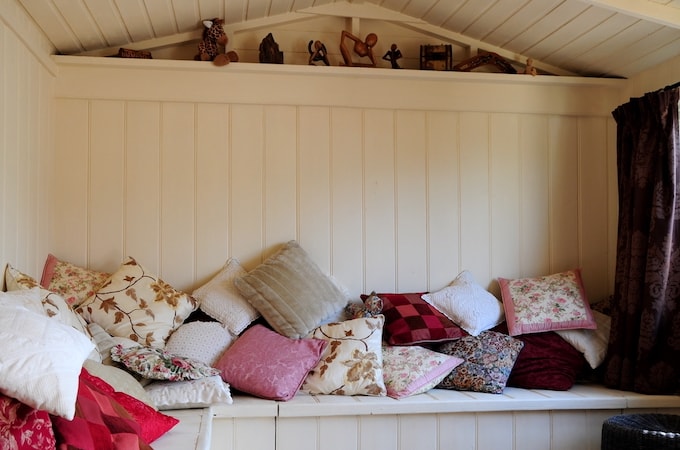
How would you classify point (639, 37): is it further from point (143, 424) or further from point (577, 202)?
point (143, 424)

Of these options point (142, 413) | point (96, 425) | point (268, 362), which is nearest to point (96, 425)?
point (96, 425)

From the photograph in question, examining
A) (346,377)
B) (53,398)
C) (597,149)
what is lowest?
(346,377)

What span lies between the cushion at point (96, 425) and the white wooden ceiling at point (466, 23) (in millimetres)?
1491

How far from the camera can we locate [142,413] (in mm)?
2016

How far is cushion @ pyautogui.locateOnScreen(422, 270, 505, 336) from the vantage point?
305 centimetres

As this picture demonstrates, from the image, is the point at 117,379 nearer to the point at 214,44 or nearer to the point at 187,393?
the point at 187,393

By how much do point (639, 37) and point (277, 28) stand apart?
5.37ft

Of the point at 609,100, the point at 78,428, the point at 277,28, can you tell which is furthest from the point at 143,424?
the point at 609,100

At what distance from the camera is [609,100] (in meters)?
3.42

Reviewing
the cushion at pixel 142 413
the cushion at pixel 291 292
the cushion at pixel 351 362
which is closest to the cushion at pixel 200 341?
the cushion at pixel 291 292

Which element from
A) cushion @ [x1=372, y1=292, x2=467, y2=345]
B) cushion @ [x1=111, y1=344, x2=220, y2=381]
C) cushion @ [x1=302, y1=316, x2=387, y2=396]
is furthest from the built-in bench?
cushion @ [x1=372, y1=292, x2=467, y2=345]

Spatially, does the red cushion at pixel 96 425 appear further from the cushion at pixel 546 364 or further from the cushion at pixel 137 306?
the cushion at pixel 546 364

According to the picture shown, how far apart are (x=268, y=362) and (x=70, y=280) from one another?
3.07 ft

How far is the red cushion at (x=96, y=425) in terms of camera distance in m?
1.53
